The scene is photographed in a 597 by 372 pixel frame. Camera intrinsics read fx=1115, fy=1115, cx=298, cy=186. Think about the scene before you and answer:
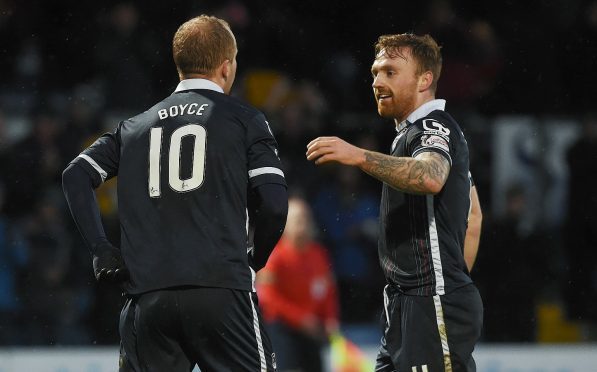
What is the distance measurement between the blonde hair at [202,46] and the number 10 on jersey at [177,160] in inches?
11.6

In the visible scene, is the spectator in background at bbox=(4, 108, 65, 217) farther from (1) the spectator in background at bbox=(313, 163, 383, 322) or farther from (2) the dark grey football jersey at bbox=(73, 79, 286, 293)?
(2) the dark grey football jersey at bbox=(73, 79, 286, 293)

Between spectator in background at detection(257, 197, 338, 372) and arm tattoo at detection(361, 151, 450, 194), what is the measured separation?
Result: 4.23m

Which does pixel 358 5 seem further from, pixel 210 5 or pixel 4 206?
pixel 4 206

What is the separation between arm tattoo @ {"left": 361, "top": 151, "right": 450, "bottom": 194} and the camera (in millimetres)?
4406

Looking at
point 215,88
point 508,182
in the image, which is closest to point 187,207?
point 215,88

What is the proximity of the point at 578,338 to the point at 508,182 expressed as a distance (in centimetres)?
150

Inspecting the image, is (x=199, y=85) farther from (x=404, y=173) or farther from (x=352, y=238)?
(x=352, y=238)

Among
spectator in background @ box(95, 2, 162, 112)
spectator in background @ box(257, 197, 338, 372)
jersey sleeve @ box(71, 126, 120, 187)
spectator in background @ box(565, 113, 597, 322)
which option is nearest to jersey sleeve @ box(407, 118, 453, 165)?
jersey sleeve @ box(71, 126, 120, 187)

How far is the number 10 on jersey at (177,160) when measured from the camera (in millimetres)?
4258

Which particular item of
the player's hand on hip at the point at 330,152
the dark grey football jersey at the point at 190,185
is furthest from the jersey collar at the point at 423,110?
the dark grey football jersey at the point at 190,185

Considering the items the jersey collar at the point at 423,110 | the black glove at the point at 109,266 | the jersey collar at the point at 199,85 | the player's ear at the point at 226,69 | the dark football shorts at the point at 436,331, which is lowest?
the dark football shorts at the point at 436,331

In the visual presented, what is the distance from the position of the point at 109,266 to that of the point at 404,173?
1.21m

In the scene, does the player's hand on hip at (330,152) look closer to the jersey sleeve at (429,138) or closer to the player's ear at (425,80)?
the jersey sleeve at (429,138)

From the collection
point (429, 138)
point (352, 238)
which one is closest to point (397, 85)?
point (429, 138)
